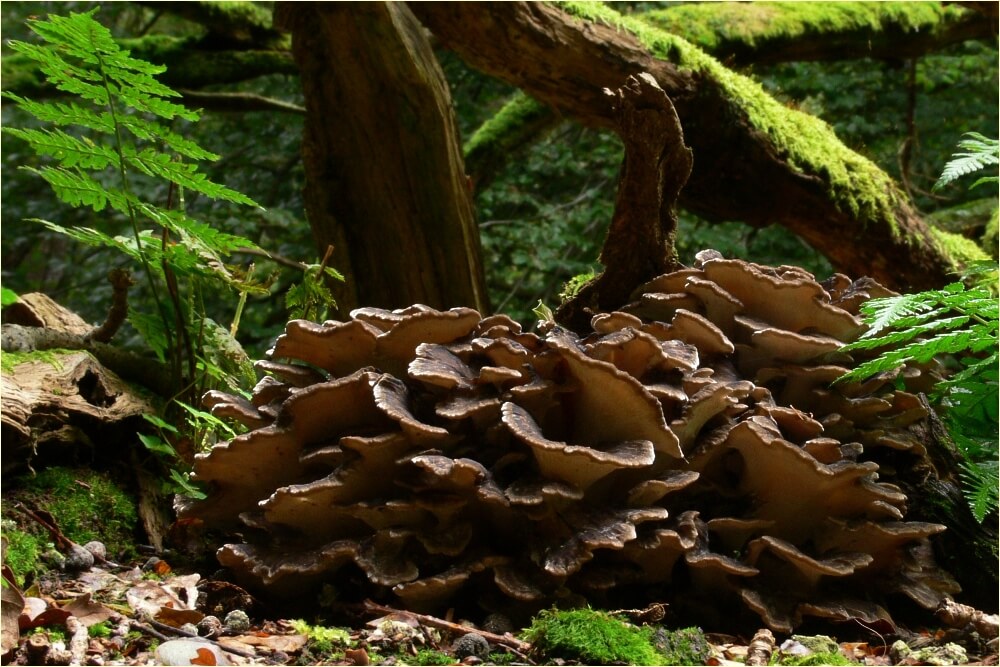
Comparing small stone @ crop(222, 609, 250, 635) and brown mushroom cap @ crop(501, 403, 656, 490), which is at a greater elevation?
brown mushroom cap @ crop(501, 403, 656, 490)

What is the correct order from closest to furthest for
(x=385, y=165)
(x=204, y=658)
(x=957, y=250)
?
(x=204, y=658) < (x=385, y=165) < (x=957, y=250)

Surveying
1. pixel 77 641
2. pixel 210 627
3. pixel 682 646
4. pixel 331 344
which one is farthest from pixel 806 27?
pixel 77 641

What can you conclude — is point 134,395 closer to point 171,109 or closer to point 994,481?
point 171,109

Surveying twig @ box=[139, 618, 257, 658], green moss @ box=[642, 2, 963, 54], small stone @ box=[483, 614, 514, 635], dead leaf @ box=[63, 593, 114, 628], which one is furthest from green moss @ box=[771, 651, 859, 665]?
green moss @ box=[642, 2, 963, 54]

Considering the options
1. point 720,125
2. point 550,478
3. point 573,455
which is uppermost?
point 720,125

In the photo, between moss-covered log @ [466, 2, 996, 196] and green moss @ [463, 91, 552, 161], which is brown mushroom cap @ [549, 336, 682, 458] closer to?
moss-covered log @ [466, 2, 996, 196]

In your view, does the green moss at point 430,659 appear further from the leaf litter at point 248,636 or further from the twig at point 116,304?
the twig at point 116,304

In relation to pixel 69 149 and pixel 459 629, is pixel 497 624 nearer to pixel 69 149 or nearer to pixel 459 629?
pixel 459 629

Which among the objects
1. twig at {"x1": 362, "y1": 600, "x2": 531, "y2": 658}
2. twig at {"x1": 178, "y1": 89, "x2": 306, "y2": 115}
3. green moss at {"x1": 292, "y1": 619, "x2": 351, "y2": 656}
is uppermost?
twig at {"x1": 178, "y1": 89, "x2": 306, "y2": 115}
